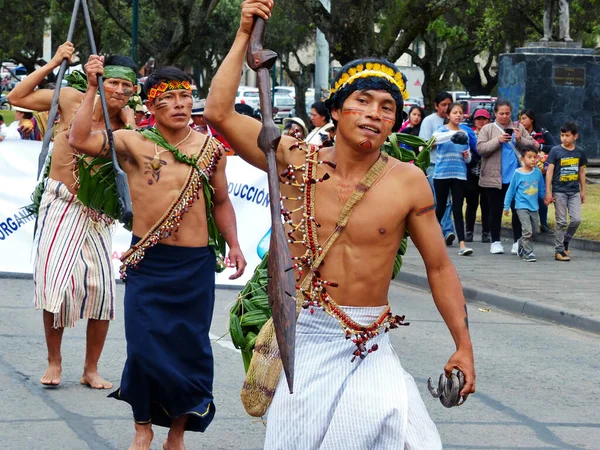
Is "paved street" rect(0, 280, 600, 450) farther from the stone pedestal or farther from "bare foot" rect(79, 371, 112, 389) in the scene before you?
the stone pedestal

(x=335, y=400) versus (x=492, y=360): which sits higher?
(x=335, y=400)

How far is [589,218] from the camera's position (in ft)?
58.6

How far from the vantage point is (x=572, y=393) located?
7.61 m

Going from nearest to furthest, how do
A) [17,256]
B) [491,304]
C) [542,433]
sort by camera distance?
1. [542,433]
2. [491,304]
3. [17,256]

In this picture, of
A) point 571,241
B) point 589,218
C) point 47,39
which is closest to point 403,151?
point 571,241

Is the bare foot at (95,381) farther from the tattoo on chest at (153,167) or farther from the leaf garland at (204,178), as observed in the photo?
the tattoo on chest at (153,167)

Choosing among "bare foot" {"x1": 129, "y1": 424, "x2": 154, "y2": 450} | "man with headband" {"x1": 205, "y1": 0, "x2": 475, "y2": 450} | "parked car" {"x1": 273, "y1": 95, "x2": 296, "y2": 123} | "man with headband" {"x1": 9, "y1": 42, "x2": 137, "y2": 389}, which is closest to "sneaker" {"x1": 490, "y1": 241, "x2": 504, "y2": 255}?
"man with headband" {"x1": 9, "y1": 42, "x2": 137, "y2": 389}

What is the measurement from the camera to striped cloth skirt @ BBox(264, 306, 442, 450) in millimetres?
3779

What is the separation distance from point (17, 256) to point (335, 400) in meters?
9.01

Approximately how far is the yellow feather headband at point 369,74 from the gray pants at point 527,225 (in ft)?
33.0

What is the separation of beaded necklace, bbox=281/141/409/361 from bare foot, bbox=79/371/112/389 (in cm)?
342

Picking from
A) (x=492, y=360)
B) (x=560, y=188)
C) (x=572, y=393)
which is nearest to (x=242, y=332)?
(x=572, y=393)

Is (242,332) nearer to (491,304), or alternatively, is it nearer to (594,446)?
(594,446)

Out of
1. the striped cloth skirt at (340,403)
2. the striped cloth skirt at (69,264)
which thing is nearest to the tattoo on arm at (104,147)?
the striped cloth skirt at (69,264)
